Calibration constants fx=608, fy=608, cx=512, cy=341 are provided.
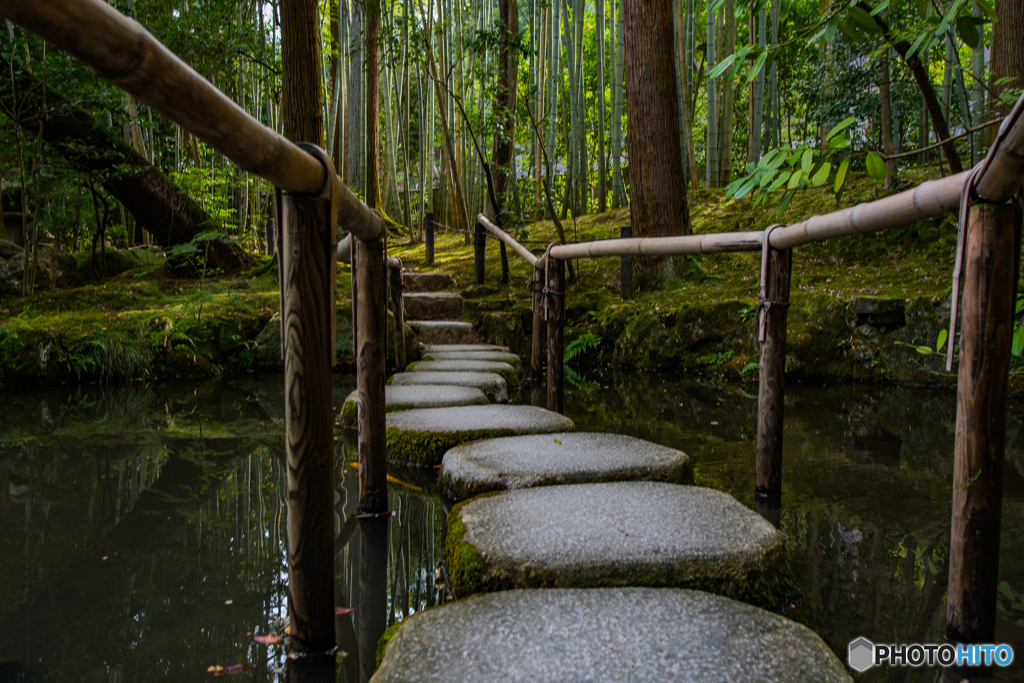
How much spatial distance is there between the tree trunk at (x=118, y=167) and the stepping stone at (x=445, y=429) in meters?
5.36

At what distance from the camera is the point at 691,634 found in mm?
1085

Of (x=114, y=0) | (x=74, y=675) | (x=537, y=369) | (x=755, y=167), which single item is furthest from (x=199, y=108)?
(x=114, y=0)

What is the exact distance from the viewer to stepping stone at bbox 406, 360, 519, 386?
4.03 metres

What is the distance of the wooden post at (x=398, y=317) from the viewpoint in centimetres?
445

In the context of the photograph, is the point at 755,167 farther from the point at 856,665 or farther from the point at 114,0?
the point at 114,0

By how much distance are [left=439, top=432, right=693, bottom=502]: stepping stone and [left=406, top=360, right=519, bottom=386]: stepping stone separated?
1708 mm

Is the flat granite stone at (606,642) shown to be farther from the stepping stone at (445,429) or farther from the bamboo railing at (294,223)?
the stepping stone at (445,429)

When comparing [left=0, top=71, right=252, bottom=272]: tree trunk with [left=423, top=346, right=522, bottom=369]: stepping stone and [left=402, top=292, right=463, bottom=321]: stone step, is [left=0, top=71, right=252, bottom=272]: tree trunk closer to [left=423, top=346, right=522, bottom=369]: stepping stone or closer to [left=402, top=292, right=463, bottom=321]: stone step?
[left=402, top=292, right=463, bottom=321]: stone step

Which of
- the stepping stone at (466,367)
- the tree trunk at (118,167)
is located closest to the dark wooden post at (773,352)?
the stepping stone at (466,367)

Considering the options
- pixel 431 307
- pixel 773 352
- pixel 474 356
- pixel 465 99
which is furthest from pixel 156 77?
pixel 465 99

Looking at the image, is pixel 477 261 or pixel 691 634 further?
pixel 477 261

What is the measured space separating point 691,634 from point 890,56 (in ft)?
26.6

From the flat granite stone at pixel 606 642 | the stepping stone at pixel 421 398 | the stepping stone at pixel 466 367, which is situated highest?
the stepping stone at pixel 466 367

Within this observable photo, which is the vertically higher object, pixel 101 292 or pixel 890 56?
pixel 890 56
